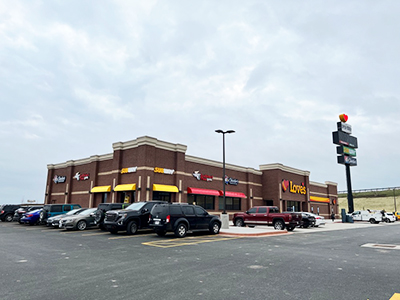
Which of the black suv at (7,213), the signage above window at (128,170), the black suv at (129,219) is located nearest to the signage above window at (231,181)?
the signage above window at (128,170)

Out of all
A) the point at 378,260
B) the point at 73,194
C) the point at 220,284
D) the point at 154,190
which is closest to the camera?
the point at 220,284

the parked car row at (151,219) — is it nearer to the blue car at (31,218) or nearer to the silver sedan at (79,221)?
the silver sedan at (79,221)

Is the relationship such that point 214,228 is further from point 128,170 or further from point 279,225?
point 128,170

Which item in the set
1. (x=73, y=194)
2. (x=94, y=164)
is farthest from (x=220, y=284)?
(x=73, y=194)

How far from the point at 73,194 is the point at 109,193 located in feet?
27.9

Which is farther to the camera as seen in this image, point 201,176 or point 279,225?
point 201,176

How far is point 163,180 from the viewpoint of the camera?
1286 inches

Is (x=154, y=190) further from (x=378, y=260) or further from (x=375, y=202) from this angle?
(x=375, y=202)

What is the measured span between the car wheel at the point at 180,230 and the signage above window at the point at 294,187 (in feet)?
110

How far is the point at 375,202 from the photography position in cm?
10138

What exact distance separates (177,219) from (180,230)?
606 millimetres

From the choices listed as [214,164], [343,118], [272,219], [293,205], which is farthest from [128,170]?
[343,118]

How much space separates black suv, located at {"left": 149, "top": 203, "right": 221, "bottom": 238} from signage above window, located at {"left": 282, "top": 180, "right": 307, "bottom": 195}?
32.1m

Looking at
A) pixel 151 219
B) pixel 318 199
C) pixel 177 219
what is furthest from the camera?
pixel 318 199
